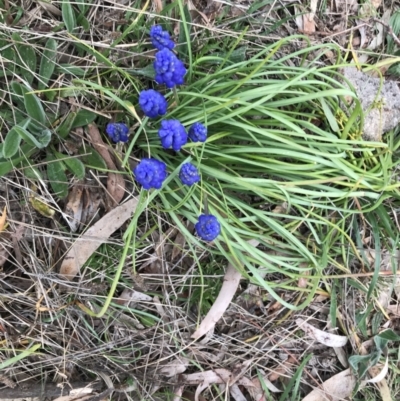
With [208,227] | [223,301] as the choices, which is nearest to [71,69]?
[208,227]

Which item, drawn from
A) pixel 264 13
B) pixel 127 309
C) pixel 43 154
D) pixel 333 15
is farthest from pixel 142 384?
pixel 333 15

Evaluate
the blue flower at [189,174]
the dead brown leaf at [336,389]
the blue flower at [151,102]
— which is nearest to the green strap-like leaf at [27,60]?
the blue flower at [151,102]

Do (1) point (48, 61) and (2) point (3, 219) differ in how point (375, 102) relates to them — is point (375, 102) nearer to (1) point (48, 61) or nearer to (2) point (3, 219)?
(1) point (48, 61)

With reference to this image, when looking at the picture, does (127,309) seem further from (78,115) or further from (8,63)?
(8,63)

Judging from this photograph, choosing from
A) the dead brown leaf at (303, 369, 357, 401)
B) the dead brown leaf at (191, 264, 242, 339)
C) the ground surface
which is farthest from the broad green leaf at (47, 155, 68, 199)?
the dead brown leaf at (303, 369, 357, 401)

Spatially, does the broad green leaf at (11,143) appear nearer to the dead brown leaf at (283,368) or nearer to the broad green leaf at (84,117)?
the broad green leaf at (84,117)
